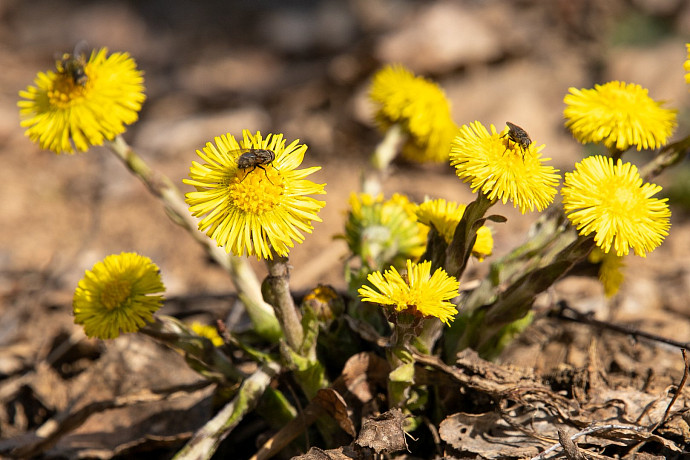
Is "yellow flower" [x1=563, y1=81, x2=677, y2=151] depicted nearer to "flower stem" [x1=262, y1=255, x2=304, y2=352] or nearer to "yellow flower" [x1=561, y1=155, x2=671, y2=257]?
"yellow flower" [x1=561, y1=155, x2=671, y2=257]

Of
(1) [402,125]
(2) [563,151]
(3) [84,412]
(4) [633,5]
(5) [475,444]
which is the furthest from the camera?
(4) [633,5]

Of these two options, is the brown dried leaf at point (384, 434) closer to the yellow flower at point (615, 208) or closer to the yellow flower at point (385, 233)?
the yellow flower at point (385, 233)

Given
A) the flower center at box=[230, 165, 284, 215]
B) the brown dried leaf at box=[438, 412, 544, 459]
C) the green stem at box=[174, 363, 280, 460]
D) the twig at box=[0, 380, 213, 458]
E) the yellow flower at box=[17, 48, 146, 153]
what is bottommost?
the brown dried leaf at box=[438, 412, 544, 459]

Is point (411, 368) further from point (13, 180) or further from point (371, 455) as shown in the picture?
point (13, 180)

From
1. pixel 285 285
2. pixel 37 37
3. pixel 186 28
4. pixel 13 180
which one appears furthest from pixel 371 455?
pixel 37 37

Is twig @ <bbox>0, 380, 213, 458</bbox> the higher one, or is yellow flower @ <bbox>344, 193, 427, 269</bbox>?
yellow flower @ <bbox>344, 193, 427, 269</bbox>

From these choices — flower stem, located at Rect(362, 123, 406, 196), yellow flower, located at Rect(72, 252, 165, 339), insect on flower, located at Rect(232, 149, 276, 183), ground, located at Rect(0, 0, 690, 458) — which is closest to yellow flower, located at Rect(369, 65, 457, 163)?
flower stem, located at Rect(362, 123, 406, 196)

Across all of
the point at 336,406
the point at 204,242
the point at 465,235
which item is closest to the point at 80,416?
the point at 204,242
